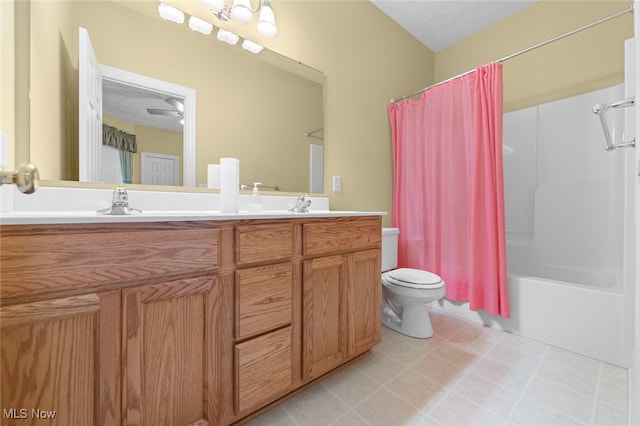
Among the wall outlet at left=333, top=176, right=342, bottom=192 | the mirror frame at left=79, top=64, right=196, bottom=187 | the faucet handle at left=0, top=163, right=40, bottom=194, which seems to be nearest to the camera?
the faucet handle at left=0, top=163, right=40, bottom=194

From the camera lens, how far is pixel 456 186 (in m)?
1.96

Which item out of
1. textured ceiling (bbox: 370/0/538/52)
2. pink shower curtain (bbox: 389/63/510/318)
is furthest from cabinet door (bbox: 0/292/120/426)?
textured ceiling (bbox: 370/0/538/52)

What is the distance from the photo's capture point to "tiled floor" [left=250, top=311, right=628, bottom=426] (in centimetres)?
108

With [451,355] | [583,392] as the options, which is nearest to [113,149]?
[451,355]

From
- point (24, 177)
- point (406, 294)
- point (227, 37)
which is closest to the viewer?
point (24, 177)

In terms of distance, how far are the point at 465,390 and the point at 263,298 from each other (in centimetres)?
109

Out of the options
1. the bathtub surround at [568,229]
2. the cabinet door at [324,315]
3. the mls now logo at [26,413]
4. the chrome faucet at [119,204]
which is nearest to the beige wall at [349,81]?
the chrome faucet at [119,204]

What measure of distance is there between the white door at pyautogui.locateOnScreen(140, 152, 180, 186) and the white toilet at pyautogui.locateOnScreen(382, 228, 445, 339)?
56.3 inches

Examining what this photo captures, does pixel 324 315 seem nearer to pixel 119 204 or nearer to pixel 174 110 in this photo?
pixel 119 204

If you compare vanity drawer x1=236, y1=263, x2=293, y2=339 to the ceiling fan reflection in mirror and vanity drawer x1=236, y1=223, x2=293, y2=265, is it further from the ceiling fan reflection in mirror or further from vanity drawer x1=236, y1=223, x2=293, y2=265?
the ceiling fan reflection in mirror

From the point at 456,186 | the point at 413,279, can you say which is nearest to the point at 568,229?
the point at 456,186

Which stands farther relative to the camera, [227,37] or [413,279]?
[413,279]

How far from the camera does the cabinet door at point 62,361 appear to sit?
0.58 meters

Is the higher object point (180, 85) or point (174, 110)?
point (180, 85)
